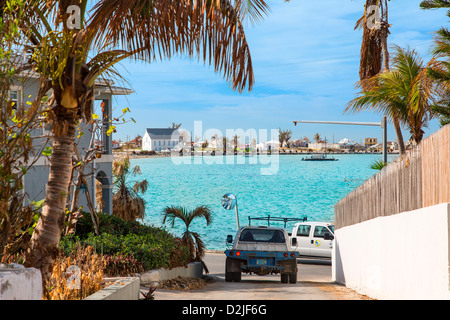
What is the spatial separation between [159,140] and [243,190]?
20737mm

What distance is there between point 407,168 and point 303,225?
58.3 feet

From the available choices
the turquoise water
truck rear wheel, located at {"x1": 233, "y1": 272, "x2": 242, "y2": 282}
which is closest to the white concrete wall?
truck rear wheel, located at {"x1": 233, "y1": 272, "x2": 242, "y2": 282}

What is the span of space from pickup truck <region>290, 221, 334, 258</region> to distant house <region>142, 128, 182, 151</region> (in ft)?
281

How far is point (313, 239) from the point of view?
86.9 ft

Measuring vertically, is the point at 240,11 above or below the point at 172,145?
below

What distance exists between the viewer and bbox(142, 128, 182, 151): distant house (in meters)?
114

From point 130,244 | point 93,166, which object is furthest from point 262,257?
point 93,166

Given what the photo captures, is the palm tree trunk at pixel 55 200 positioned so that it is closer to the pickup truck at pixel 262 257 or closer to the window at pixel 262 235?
the pickup truck at pixel 262 257

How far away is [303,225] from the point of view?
26.9 meters
